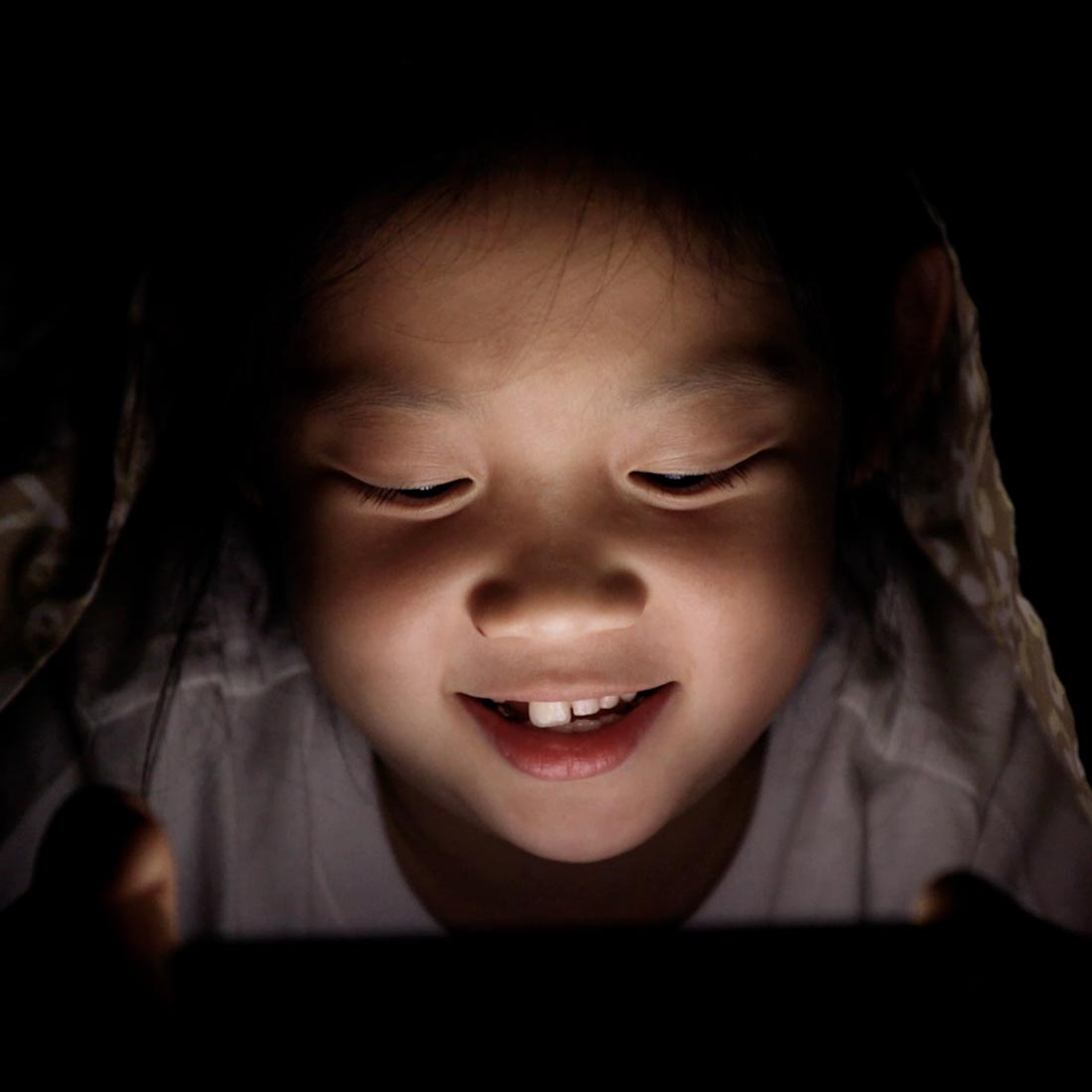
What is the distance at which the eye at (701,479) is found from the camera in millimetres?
784

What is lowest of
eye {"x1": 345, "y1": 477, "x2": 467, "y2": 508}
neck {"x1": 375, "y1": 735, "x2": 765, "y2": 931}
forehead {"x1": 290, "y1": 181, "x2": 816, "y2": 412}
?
neck {"x1": 375, "y1": 735, "x2": 765, "y2": 931}

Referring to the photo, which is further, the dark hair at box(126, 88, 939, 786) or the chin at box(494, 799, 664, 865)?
the chin at box(494, 799, 664, 865)

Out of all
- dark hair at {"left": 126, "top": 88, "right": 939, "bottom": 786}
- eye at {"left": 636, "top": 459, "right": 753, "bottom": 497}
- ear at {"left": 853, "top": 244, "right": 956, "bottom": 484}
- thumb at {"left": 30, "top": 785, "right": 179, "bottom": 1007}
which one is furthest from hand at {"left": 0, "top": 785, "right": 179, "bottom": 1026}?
ear at {"left": 853, "top": 244, "right": 956, "bottom": 484}

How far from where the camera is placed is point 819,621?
0.89 metres

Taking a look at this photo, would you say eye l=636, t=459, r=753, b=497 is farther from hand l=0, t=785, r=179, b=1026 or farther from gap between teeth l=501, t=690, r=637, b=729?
hand l=0, t=785, r=179, b=1026

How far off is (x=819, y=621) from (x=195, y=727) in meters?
0.71

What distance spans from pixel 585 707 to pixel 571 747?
4cm

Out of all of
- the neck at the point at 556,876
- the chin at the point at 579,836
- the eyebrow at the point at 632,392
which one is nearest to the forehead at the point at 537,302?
the eyebrow at the point at 632,392

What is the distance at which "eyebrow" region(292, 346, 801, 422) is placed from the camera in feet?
2.39

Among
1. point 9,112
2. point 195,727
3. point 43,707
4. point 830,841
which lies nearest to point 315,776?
point 195,727

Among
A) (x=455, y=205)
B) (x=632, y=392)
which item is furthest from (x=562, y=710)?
(x=455, y=205)

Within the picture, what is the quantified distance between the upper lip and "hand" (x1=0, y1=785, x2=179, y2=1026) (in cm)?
25

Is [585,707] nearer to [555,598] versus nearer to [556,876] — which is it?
[555,598]

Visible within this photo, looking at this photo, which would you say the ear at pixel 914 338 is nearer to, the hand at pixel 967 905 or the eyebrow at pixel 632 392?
the eyebrow at pixel 632 392
